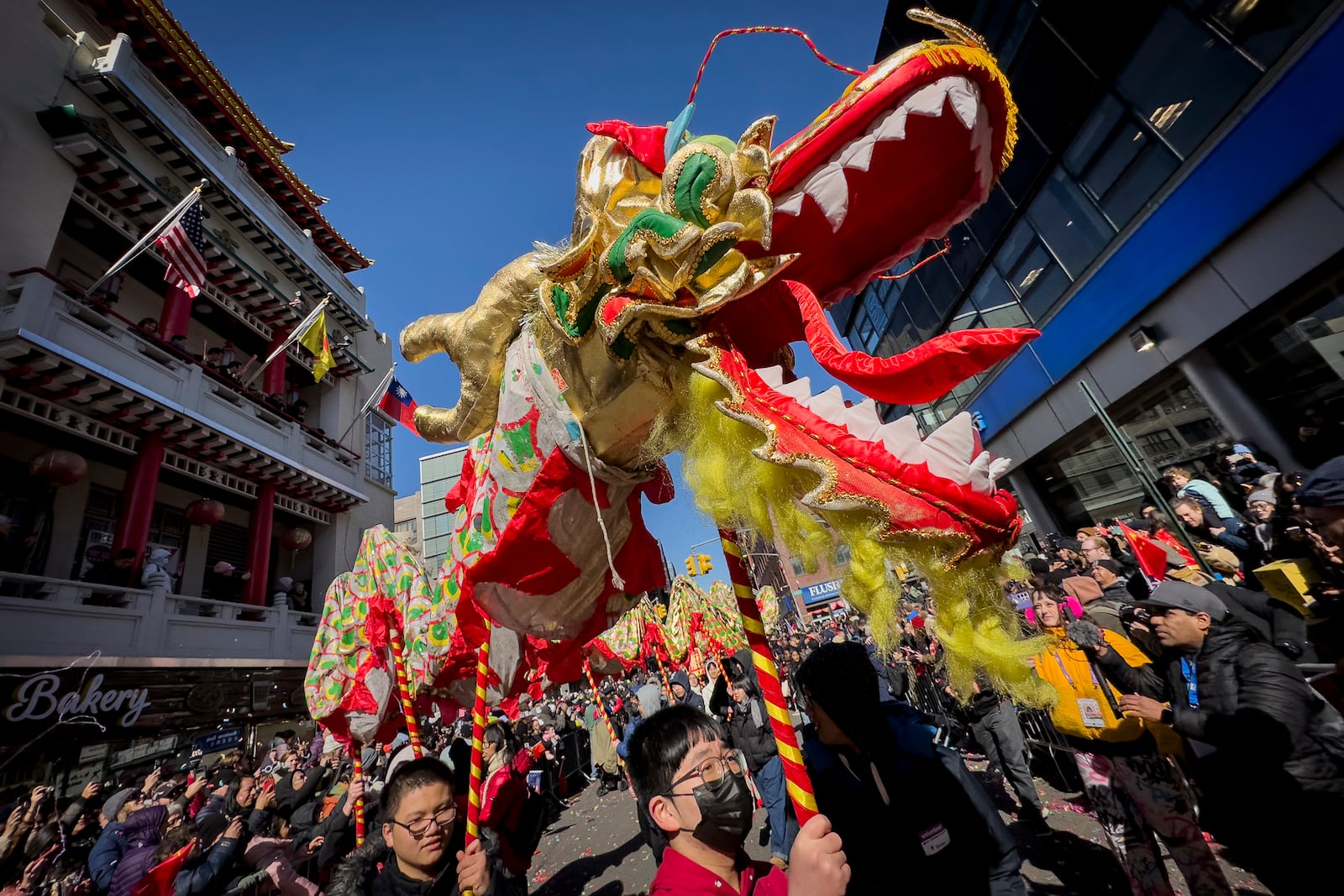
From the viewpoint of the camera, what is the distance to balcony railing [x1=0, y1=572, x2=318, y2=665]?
6844 mm

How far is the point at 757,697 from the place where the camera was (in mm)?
5715

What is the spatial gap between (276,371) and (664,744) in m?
15.1

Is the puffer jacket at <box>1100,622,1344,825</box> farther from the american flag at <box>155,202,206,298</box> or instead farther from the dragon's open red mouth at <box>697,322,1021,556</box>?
the american flag at <box>155,202,206,298</box>

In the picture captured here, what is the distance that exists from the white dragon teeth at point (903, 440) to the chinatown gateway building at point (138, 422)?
1020cm

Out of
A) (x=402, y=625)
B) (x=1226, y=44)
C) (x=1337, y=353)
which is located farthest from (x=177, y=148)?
(x=1337, y=353)

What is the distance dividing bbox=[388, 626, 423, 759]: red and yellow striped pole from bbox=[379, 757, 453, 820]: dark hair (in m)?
0.60

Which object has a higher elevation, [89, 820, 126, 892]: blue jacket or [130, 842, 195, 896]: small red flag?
[89, 820, 126, 892]: blue jacket

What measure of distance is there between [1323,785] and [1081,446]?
9.13 metres

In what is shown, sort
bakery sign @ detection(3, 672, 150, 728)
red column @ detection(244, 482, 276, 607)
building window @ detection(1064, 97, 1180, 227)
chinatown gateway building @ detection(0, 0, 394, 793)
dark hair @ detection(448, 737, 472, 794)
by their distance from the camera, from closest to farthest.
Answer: dark hair @ detection(448, 737, 472, 794) < bakery sign @ detection(3, 672, 150, 728) < building window @ detection(1064, 97, 1180, 227) < chinatown gateway building @ detection(0, 0, 394, 793) < red column @ detection(244, 482, 276, 607)

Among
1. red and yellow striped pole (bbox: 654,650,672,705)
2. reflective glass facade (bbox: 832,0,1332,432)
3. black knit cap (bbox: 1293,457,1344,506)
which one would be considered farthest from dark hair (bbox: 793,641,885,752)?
red and yellow striped pole (bbox: 654,650,672,705)

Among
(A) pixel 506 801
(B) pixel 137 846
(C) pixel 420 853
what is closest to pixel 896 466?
(C) pixel 420 853

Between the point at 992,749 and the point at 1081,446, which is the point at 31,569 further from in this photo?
the point at 1081,446

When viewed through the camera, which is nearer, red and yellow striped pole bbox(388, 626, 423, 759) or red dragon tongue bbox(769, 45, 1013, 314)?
red dragon tongue bbox(769, 45, 1013, 314)

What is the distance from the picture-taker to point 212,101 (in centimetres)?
1204
